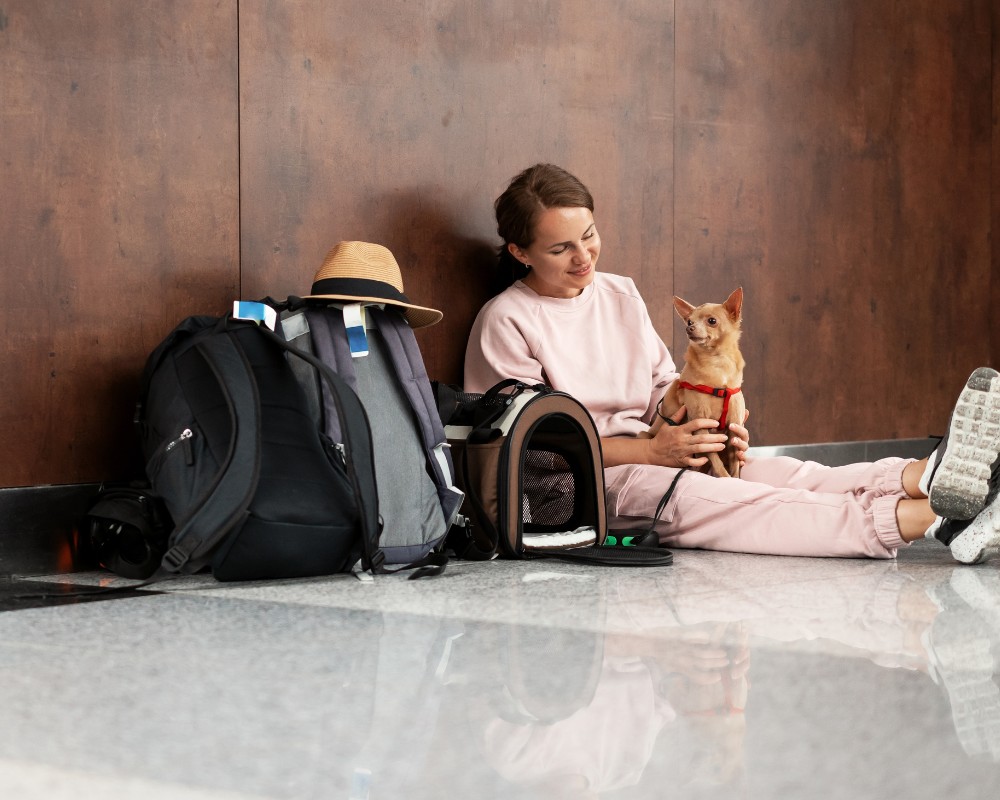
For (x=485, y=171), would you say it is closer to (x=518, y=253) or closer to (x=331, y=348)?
(x=518, y=253)

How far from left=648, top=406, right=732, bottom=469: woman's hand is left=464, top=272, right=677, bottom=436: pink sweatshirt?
0.73 ft

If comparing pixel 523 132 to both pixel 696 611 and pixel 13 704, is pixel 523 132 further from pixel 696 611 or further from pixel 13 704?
pixel 13 704

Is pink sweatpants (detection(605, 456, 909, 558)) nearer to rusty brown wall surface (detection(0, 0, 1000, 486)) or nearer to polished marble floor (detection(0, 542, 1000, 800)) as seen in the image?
polished marble floor (detection(0, 542, 1000, 800))

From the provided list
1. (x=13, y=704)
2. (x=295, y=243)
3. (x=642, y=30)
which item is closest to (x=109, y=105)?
(x=295, y=243)

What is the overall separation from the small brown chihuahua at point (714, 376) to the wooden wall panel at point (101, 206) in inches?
46.6

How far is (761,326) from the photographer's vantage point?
3959 mm

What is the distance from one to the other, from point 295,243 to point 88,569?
37.0 inches

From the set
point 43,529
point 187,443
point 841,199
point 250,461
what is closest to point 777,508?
point 250,461

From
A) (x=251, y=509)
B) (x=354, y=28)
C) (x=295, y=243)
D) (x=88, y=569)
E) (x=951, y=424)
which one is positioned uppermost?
(x=354, y=28)

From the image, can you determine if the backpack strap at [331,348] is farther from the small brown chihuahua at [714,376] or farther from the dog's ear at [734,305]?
the dog's ear at [734,305]

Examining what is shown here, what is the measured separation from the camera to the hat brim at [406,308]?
2.47 metres

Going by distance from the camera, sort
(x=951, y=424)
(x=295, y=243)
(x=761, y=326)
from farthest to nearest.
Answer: (x=761, y=326) < (x=295, y=243) < (x=951, y=424)

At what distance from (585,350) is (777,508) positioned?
2.45 ft

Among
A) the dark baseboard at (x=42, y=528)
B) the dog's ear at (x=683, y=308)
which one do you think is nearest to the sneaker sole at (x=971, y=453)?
the dog's ear at (x=683, y=308)
